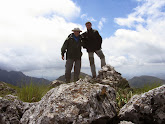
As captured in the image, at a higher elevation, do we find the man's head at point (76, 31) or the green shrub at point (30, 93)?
the man's head at point (76, 31)

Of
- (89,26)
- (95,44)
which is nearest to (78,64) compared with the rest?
(95,44)

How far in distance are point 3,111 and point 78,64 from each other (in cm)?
638

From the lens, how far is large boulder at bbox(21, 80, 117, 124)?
98.3 inches

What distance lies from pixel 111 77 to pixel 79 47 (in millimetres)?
3278

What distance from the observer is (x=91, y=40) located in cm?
1028

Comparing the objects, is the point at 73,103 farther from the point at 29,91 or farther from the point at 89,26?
the point at 89,26

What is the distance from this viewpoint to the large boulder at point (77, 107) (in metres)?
2.50

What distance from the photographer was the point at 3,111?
3629 mm

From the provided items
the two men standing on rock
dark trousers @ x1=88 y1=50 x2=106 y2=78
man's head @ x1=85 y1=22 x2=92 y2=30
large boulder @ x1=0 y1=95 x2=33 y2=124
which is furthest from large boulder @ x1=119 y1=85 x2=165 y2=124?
man's head @ x1=85 y1=22 x2=92 y2=30

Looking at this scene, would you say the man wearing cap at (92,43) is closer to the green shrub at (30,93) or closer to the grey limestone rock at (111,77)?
the grey limestone rock at (111,77)

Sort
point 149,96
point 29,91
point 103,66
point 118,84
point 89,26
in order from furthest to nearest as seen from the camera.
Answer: point 103,66
point 89,26
point 118,84
point 29,91
point 149,96

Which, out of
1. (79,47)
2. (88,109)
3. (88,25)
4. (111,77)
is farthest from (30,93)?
(88,25)

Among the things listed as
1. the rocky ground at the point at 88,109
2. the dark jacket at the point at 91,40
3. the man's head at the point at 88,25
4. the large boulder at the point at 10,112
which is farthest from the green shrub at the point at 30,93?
the man's head at the point at 88,25

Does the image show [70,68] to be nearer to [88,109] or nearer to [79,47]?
[79,47]
